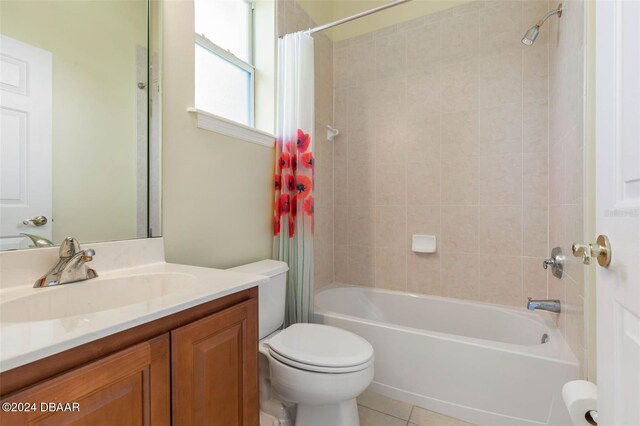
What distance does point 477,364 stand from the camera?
144cm

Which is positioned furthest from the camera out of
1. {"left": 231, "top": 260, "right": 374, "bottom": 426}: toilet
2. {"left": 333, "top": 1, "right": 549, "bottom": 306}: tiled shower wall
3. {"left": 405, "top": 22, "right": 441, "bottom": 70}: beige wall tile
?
{"left": 405, "top": 22, "right": 441, "bottom": 70}: beige wall tile

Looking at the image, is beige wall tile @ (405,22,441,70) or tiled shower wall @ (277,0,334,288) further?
tiled shower wall @ (277,0,334,288)

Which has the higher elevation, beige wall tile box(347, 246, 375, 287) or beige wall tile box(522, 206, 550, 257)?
beige wall tile box(522, 206, 550, 257)

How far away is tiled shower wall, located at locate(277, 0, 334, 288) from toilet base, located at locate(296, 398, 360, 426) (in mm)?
1032

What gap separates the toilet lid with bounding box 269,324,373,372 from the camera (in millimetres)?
1150

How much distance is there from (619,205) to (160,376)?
0.98 metres

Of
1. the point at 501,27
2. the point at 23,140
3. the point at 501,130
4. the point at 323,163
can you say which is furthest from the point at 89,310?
the point at 501,27

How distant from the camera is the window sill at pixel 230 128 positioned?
52.6 inches

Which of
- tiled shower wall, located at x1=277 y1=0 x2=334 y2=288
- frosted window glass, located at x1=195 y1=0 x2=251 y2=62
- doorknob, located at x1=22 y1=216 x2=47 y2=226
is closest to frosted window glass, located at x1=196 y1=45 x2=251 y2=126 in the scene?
frosted window glass, located at x1=195 y1=0 x2=251 y2=62

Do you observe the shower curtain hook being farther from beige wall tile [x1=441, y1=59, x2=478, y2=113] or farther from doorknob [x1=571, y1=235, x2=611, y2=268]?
doorknob [x1=571, y1=235, x2=611, y2=268]

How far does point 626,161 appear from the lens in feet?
1.76

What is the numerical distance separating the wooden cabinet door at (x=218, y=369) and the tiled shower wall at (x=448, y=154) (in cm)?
163

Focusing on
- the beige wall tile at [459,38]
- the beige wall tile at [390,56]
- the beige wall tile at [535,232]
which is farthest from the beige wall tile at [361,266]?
the beige wall tile at [459,38]

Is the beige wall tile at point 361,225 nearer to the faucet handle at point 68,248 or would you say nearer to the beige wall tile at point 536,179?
the beige wall tile at point 536,179
